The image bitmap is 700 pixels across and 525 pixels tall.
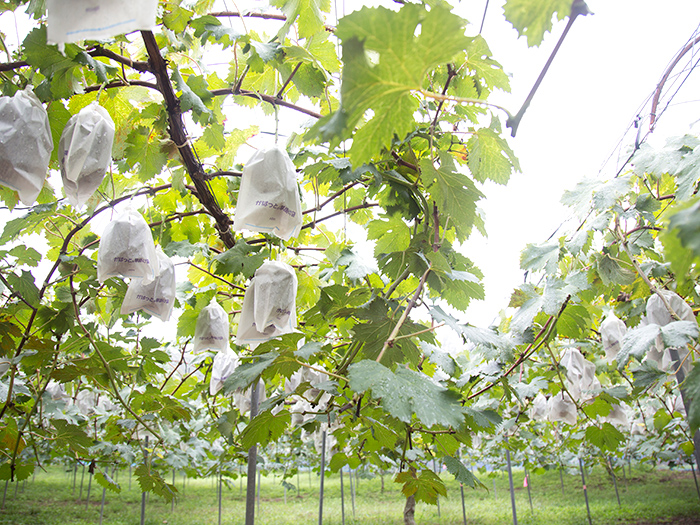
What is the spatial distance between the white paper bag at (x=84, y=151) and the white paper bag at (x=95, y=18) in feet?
1.50

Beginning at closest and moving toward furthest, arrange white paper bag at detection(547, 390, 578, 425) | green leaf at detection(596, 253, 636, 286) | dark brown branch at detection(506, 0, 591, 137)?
dark brown branch at detection(506, 0, 591, 137) < green leaf at detection(596, 253, 636, 286) < white paper bag at detection(547, 390, 578, 425)

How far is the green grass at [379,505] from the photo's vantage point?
29.6 feet

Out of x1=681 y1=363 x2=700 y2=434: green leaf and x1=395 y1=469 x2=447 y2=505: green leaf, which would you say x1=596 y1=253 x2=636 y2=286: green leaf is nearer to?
Result: x1=395 y1=469 x2=447 y2=505: green leaf

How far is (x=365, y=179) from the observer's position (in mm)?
1174

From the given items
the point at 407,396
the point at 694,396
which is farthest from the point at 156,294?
the point at 694,396

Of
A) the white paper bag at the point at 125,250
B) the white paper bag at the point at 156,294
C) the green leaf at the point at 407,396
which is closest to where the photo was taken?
the green leaf at the point at 407,396

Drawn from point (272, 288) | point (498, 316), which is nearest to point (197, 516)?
point (498, 316)

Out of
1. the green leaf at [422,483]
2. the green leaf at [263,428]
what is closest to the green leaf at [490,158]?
the green leaf at [263,428]

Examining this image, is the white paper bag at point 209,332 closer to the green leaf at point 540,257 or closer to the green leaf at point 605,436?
the green leaf at point 540,257

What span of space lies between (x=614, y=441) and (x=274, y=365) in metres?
1.64

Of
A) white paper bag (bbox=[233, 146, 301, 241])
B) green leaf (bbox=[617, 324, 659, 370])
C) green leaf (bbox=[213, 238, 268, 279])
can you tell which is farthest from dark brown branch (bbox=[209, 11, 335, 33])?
green leaf (bbox=[617, 324, 659, 370])

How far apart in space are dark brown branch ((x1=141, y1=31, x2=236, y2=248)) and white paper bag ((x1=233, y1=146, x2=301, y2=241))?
295 mm

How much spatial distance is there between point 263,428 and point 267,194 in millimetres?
578

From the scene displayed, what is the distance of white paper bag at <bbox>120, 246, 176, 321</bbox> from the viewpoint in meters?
1.40
